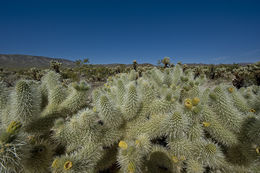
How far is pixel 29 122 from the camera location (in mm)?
1666

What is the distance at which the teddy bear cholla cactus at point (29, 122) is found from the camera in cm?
103

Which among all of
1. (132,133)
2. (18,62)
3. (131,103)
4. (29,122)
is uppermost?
(18,62)

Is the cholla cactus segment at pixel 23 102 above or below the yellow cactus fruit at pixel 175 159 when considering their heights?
above

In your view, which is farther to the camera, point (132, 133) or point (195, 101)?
point (132, 133)

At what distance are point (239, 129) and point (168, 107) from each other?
1.13 metres

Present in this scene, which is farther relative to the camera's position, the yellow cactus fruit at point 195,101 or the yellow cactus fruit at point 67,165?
the yellow cactus fruit at point 195,101

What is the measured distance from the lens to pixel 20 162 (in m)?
1.13

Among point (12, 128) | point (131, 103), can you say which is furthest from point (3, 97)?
point (131, 103)

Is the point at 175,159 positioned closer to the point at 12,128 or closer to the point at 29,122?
the point at 12,128

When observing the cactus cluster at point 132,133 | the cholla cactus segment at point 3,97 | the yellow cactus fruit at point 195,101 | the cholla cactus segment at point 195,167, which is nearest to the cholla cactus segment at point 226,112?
the cactus cluster at point 132,133

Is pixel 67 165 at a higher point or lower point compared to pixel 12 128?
lower

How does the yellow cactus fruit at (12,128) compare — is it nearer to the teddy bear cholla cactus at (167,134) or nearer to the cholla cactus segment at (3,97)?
the teddy bear cholla cactus at (167,134)

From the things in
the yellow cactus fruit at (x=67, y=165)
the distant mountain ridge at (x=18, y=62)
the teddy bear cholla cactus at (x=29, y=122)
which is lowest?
the yellow cactus fruit at (x=67, y=165)

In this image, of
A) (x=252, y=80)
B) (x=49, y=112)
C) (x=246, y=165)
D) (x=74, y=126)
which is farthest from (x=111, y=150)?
(x=252, y=80)
